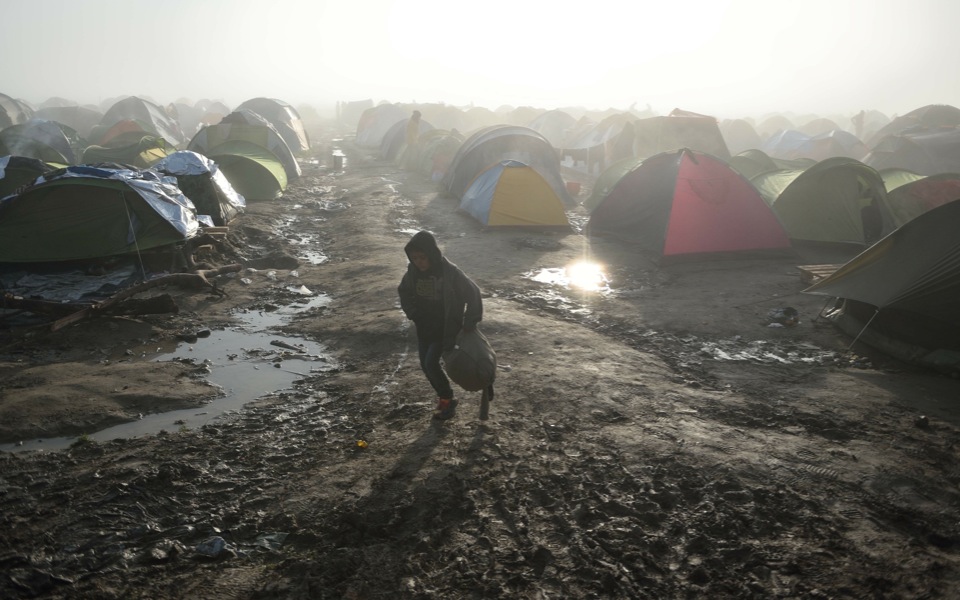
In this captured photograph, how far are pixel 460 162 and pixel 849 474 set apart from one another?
51.1ft

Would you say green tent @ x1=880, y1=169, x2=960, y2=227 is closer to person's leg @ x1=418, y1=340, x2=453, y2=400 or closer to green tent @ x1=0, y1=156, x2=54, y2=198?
person's leg @ x1=418, y1=340, x2=453, y2=400

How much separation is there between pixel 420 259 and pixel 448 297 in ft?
1.37

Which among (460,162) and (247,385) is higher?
(460,162)

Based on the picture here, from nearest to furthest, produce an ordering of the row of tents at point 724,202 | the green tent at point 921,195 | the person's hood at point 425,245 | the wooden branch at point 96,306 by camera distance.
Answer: the person's hood at point 425,245, the wooden branch at point 96,306, the row of tents at point 724,202, the green tent at point 921,195

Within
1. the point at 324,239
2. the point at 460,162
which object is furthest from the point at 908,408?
the point at 460,162

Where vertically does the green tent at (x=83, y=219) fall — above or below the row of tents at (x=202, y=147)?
below

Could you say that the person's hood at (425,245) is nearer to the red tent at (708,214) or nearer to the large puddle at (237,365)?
the large puddle at (237,365)

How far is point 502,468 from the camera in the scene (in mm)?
4730

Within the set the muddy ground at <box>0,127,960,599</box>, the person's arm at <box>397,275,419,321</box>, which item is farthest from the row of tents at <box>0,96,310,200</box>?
the person's arm at <box>397,275,419,321</box>

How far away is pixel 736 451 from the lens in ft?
15.9

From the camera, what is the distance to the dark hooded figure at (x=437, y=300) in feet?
17.0

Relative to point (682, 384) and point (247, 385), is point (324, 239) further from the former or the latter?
point (682, 384)

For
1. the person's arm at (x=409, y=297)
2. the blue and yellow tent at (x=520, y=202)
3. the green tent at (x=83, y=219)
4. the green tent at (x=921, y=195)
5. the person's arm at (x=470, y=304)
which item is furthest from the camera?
the blue and yellow tent at (x=520, y=202)

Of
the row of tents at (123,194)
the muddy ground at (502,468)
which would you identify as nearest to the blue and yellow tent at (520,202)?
the muddy ground at (502,468)
